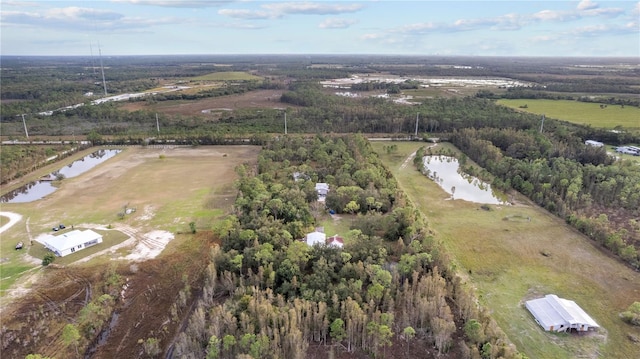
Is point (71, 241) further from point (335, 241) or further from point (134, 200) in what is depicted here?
point (335, 241)

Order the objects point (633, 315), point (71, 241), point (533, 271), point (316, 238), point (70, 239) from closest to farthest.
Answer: point (633, 315), point (533, 271), point (316, 238), point (71, 241), point (70, 239)

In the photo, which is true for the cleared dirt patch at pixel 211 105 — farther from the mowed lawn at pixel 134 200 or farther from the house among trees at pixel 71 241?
the house among trees at pixel 71 241

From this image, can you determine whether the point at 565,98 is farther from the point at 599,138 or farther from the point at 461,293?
the point at 461,293

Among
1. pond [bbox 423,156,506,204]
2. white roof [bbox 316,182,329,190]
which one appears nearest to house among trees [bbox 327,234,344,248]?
white roof [bbox 316,182,329,190]

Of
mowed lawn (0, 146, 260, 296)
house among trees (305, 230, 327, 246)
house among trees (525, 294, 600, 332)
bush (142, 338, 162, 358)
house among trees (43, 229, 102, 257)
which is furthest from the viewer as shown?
mowed lawn (0, 146, 260, 296)

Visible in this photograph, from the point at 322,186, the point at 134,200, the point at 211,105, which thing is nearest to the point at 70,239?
the point at 134,200

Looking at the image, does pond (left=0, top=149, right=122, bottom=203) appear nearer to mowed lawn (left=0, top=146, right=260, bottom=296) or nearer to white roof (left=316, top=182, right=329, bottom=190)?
mowed lawn (left=0, top=146, right=260, bottom=296)
